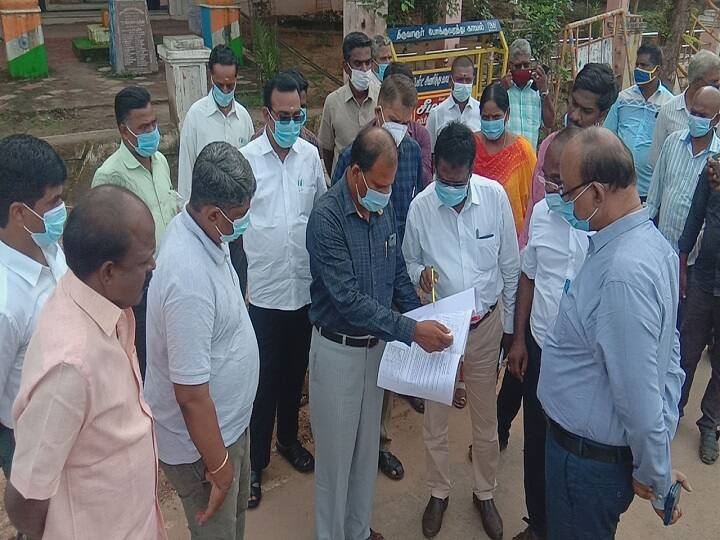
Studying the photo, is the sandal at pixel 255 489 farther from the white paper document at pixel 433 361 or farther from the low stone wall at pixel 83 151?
the low stone wall at pixel 83 151

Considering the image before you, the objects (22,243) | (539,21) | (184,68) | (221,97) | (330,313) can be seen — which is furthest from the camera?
(539,21)

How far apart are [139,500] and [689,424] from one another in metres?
3.57

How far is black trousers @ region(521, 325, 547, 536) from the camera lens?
3072mm

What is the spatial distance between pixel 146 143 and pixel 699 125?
3.14m

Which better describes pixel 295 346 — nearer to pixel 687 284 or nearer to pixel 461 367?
pixel 461 367

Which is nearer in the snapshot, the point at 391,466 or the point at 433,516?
the point at 433,516

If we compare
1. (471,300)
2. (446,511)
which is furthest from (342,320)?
(446,511)

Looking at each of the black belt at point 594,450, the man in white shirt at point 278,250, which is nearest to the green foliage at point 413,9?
the man in white shirt at point 278,250

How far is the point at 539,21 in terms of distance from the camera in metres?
7.99

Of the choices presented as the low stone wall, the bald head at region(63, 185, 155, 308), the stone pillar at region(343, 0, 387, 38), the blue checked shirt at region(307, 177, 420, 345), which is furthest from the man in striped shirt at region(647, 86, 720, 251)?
the low stone wall

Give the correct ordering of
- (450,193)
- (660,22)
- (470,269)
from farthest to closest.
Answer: (660,22) < (470,269) < (450,193)

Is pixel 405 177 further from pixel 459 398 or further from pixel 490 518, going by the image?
pixel 490 518

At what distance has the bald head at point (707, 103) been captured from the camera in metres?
3.82

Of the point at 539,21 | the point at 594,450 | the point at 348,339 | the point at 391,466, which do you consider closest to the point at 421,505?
the point at 391,466
